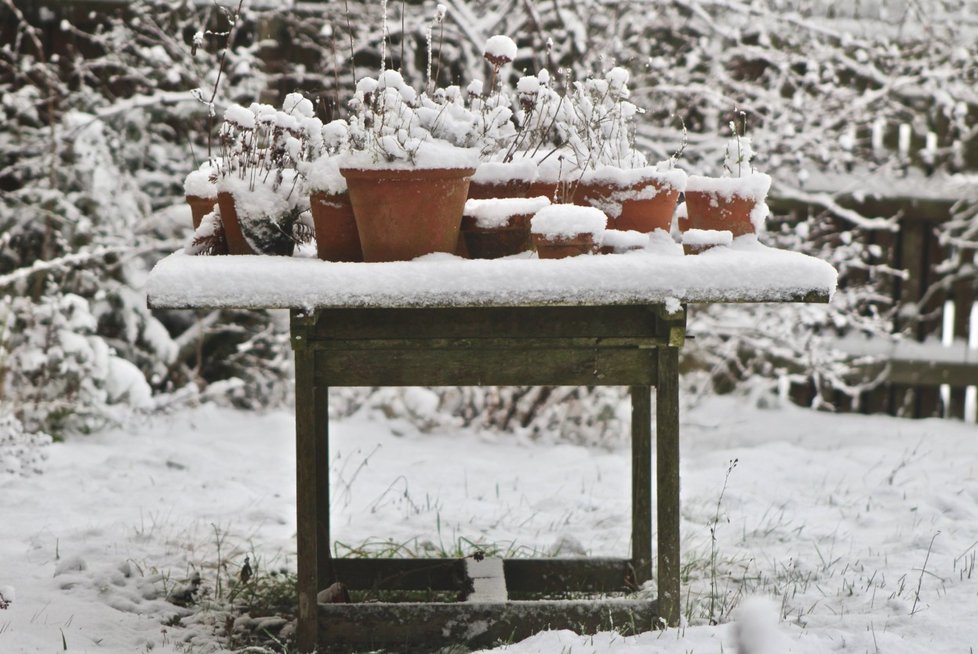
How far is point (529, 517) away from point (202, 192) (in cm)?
180

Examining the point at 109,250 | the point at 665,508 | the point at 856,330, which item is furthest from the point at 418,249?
the point at 856,330

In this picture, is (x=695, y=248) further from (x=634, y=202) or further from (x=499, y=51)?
(x=499, y=51)

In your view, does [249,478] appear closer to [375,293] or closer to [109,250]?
[109,250]

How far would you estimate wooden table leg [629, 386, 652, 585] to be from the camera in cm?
302

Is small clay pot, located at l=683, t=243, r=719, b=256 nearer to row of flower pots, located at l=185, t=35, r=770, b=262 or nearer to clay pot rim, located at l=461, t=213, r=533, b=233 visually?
row of flower pots, located at l=185, t=35, r=770, b=262

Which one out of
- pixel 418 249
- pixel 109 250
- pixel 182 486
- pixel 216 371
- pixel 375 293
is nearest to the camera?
pixel 375 293

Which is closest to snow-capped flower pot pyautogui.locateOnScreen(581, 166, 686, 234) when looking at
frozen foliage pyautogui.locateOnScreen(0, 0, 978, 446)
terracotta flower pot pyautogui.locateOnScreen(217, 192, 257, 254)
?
terracotta flower pot pyautogui.locateOnScreen(217, 192, 257, 254)

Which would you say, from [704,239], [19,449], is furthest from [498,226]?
[19,449]

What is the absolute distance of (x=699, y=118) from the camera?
5984 millimetres

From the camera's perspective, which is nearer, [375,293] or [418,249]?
[375,293]

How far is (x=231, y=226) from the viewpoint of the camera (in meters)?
2.60

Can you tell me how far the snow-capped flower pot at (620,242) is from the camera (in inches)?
99.0

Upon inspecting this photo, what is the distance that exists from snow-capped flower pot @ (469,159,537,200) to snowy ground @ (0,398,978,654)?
3.56 feet

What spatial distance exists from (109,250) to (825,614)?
11.9ft
